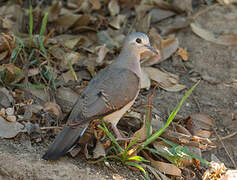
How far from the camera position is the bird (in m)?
3.69

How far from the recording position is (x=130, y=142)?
12.8 feet

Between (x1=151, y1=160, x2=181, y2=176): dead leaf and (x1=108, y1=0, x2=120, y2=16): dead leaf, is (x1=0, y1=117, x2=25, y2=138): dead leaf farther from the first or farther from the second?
(x1=108, y1=0, x2=120, y2=16): dead leaf

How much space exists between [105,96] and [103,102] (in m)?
0.07

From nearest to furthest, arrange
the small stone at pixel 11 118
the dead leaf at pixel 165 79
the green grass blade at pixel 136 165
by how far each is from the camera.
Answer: the green grass blade at pixel 136 165 → the small stone at pixel 11 118 → the dead leaf at pixel 165 79

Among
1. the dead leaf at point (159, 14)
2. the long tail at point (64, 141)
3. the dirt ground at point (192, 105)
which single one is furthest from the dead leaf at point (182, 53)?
the long tail at point (64, 141)

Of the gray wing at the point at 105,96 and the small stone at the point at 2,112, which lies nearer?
the gray wing at the point at 105,96

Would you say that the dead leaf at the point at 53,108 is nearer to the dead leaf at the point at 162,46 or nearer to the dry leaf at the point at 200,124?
the dry leaf at the point at 200,124

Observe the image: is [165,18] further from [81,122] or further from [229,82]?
[81,122]

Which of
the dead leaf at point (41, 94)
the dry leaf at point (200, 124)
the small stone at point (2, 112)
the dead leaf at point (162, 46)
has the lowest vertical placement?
the dry leaf at point (200, 124)

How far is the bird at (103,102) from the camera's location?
369 cm

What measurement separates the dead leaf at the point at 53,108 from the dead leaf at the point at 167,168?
111cm

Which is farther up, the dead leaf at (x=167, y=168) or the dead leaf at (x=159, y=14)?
the dead leaf at (x=159, y=14)

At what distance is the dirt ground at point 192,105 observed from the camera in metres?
3.50

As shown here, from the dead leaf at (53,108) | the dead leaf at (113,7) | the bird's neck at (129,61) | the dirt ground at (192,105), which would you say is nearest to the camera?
the dirt ground at (192,105)
